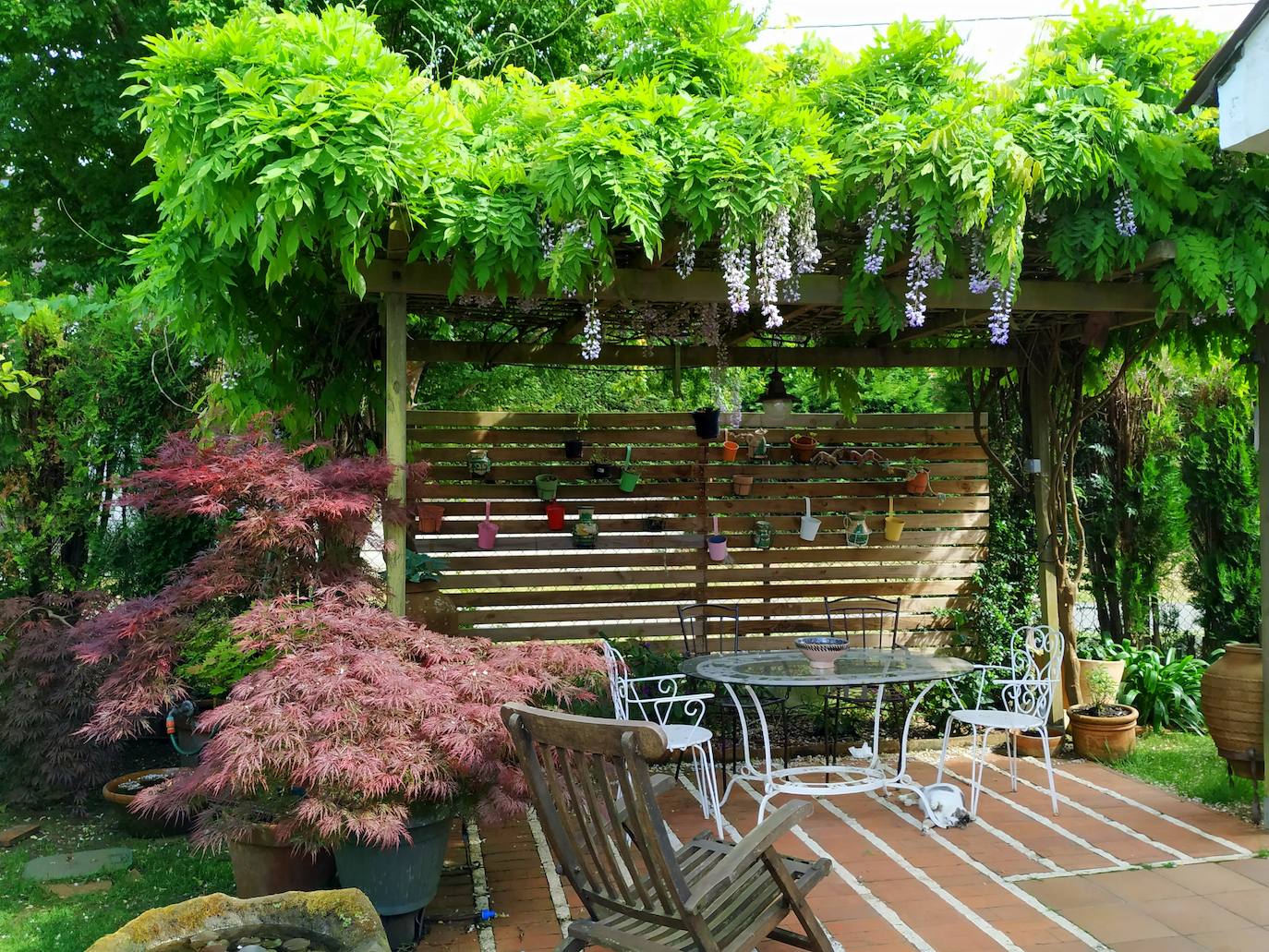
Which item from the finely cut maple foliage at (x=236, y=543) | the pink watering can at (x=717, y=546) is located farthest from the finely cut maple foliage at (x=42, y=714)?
the pink watering can at (x=717, y=546)

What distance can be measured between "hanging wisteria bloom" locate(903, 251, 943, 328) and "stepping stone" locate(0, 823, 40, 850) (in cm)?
447

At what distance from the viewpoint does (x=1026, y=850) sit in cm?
400

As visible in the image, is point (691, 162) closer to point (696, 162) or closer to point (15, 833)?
point (696, 162)

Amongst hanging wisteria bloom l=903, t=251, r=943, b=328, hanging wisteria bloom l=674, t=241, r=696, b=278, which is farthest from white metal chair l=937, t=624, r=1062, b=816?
hanging wisteria bloom l=674, t=241, r=696, b=278

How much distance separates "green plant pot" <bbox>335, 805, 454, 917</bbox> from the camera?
3086 mm

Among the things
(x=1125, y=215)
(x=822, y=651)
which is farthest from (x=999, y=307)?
(x=822, y=651)

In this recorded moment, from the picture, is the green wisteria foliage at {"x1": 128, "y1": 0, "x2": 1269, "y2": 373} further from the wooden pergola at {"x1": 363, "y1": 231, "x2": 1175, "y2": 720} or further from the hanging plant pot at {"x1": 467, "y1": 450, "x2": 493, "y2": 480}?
the hanging plant pot at {"x1": 467, "y1": 450, "x2": 493, "y2": 480}

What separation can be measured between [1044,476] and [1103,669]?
1188mm

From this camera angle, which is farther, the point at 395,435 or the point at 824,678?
the point at 824,678

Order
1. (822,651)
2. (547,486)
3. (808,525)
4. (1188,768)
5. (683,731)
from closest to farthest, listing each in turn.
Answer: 1. (683,731)
2. (822,651)
3. (1188,768)
4. (547,486)
5. (808,525)

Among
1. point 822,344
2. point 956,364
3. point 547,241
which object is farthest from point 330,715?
point 956,364

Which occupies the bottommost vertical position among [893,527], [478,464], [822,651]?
[822,651]

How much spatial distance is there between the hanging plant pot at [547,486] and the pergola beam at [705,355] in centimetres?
75

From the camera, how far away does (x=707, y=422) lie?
6.33m
